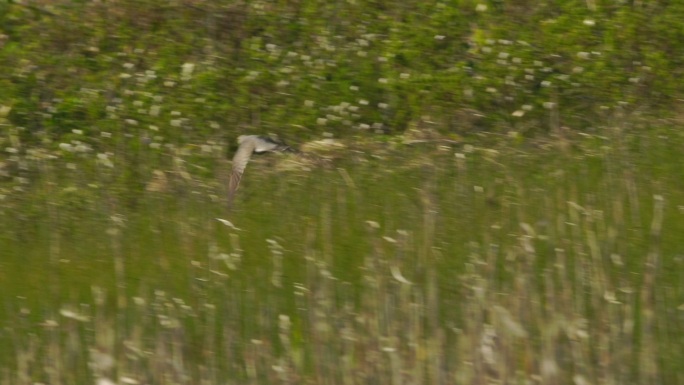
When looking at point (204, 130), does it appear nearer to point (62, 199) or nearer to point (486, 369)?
point (62, 199)

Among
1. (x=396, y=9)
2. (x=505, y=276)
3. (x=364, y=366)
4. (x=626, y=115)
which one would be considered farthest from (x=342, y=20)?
(x=364, y=366)

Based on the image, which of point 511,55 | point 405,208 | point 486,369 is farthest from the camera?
point 511,55

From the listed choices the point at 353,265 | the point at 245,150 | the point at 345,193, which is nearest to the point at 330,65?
the point at 245,150

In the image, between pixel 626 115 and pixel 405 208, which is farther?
pixel 626 115

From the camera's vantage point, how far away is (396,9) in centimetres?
1069

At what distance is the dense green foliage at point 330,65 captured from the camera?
380 inches

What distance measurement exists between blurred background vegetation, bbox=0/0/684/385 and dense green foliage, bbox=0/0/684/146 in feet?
0.07

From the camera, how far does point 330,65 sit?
33.2 feet

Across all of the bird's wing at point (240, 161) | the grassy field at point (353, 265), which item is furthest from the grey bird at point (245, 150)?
the grassy field at point (353, 265)

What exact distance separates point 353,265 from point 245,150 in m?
1.39

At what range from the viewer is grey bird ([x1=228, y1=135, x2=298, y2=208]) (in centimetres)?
852

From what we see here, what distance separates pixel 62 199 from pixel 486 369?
3666 millimetres

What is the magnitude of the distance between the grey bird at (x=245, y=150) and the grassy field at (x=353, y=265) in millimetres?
103

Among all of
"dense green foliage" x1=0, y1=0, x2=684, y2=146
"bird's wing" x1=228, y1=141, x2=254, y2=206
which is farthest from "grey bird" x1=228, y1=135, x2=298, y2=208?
"dense green foliage" x1=0, y1=0, x2=684, y2=146
